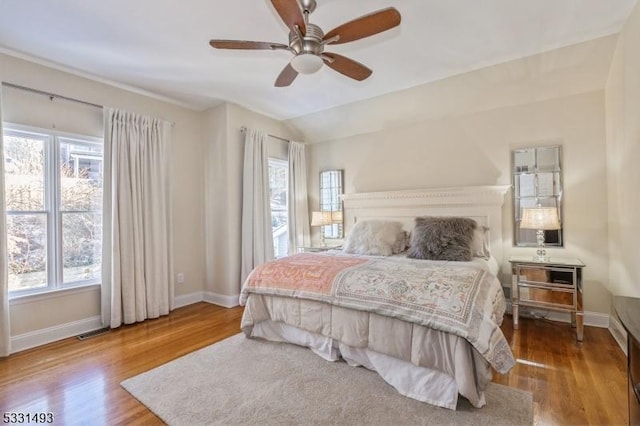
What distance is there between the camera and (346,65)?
235 centimetres

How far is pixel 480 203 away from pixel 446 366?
7.82 feet

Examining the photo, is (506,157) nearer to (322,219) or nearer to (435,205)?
(435,205)

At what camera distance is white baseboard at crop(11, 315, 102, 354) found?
8.96 feet

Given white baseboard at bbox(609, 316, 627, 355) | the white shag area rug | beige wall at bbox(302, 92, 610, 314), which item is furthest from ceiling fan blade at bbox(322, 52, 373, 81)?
white baseboard at bbox(609, 316, 627, 355)

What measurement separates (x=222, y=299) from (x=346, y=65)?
3.25 meters

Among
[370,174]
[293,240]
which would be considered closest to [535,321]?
[370,174]

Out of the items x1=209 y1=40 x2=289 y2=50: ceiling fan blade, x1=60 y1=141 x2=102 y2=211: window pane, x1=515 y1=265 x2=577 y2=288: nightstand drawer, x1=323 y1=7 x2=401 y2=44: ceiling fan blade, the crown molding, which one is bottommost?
x1=515 y1=265 x2=577 y2=288: nightstand drawer

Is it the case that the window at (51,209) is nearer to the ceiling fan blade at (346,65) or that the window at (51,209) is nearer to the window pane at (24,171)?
the window pane at (24,171)

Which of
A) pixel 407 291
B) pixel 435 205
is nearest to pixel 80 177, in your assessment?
pixel 407 291

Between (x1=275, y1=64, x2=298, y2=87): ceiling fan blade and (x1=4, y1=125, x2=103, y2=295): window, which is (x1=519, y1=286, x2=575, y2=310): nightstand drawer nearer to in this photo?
(x1=275, y1=64, x2=298, y2=87): ceiling fan blade

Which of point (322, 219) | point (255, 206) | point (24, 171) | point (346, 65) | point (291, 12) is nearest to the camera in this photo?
point (291, 12)

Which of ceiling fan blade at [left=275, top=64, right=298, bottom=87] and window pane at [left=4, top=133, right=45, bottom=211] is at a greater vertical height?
ceiling fan blade at [left=275, top=64, right=298, bottom=87]

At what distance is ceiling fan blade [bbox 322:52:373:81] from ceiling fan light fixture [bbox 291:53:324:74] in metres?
0.14

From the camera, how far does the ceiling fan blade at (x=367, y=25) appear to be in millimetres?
1728
